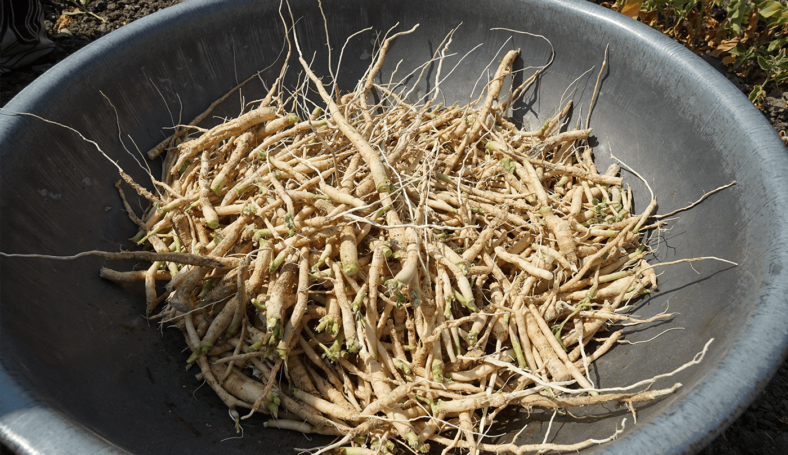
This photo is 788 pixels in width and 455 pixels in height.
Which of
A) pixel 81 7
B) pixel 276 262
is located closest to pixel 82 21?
pixel 81 7

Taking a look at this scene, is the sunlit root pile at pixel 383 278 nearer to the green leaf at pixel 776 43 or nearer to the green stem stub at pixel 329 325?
the green stem stub at pixel 329 325

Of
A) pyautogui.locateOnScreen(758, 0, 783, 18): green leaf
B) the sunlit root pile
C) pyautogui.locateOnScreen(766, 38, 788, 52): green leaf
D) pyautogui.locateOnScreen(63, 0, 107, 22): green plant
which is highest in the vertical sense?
pyautogui.locateOnScreen(758, 0, 783, 18): green leaf

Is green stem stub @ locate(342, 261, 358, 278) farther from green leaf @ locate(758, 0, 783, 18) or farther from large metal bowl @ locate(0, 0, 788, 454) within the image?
green leaf @ locate(758, 0, 783, 18)

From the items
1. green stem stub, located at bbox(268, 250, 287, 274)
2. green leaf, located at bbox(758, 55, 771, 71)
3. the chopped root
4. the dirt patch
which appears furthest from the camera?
the dirt patch

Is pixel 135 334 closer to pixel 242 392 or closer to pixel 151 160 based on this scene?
pixel 242 392

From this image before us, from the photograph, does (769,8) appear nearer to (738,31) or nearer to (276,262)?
(738,31)

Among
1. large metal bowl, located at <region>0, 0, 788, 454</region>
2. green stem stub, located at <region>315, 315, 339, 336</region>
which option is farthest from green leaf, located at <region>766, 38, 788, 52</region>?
green stem stub, located at <region>315, 315, 339, 336</region>

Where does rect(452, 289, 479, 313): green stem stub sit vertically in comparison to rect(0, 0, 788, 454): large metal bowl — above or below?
below
